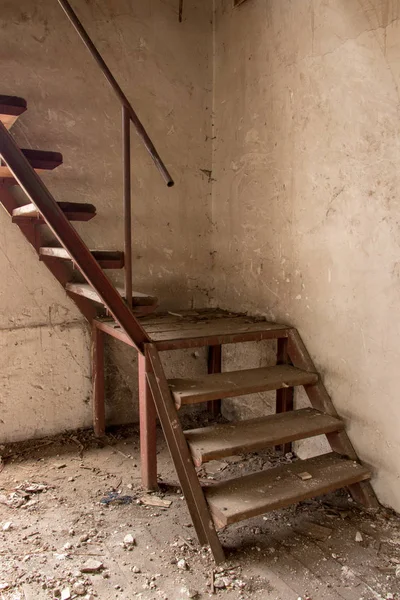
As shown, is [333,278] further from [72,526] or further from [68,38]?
[68,38]

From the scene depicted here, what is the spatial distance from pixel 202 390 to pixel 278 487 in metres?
0.63

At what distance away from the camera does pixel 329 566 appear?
2.16 meters

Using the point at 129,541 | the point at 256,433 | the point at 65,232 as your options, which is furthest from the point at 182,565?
the point at 65,232

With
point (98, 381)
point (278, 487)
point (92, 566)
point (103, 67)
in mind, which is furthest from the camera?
point (98, 381)

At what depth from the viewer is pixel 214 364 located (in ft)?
13.3

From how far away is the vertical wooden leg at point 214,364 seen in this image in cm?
404

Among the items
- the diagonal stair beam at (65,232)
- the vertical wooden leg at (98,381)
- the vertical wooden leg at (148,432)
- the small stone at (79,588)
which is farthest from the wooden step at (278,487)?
the vertical wooden leg at (98,381)

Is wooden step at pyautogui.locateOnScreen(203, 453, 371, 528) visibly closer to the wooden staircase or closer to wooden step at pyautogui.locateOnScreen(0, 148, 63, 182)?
the wooden staircase

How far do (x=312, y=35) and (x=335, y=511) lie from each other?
280cm

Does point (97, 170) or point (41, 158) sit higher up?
point (97, 170)

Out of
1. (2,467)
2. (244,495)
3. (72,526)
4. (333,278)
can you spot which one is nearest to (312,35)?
(333,278)

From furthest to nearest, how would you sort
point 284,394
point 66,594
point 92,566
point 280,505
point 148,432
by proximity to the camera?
point 284,394, point 148,432, point 280,505, point 92,566, point 66,594

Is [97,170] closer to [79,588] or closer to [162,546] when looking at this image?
[162,546]

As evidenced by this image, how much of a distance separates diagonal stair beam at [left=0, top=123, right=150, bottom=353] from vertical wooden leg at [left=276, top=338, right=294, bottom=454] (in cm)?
98
